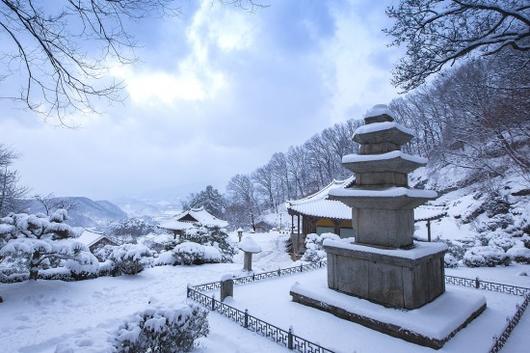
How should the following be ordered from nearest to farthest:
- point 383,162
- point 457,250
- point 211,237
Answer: point 383,162
point 457,250
point 211,237

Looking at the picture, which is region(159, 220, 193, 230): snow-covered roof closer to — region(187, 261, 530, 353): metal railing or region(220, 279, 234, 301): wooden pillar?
region(187, 261, 530, 353): metal railing

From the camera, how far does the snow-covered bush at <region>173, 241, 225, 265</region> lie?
18422 millimetres

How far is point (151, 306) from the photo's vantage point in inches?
A: 266

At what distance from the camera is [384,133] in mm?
10172

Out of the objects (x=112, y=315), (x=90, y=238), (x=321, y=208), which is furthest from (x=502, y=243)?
(x=90, y=238)

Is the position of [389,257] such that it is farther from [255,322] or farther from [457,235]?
[457,235]

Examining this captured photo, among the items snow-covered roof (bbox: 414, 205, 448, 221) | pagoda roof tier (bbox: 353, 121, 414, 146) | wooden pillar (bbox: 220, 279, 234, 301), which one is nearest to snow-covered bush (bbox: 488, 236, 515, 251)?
snow-covered roof (bbox: 414, 205, 448, 221)

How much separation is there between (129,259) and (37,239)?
4433 millimetres

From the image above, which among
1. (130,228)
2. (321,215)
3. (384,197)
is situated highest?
(384,197)

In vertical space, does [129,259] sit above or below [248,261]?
above

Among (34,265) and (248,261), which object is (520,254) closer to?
(248,261)

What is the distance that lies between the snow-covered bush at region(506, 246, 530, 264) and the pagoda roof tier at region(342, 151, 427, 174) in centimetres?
1260

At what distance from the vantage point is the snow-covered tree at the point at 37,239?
35.8 ft

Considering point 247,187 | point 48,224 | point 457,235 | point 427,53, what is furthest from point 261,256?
point 247,187
